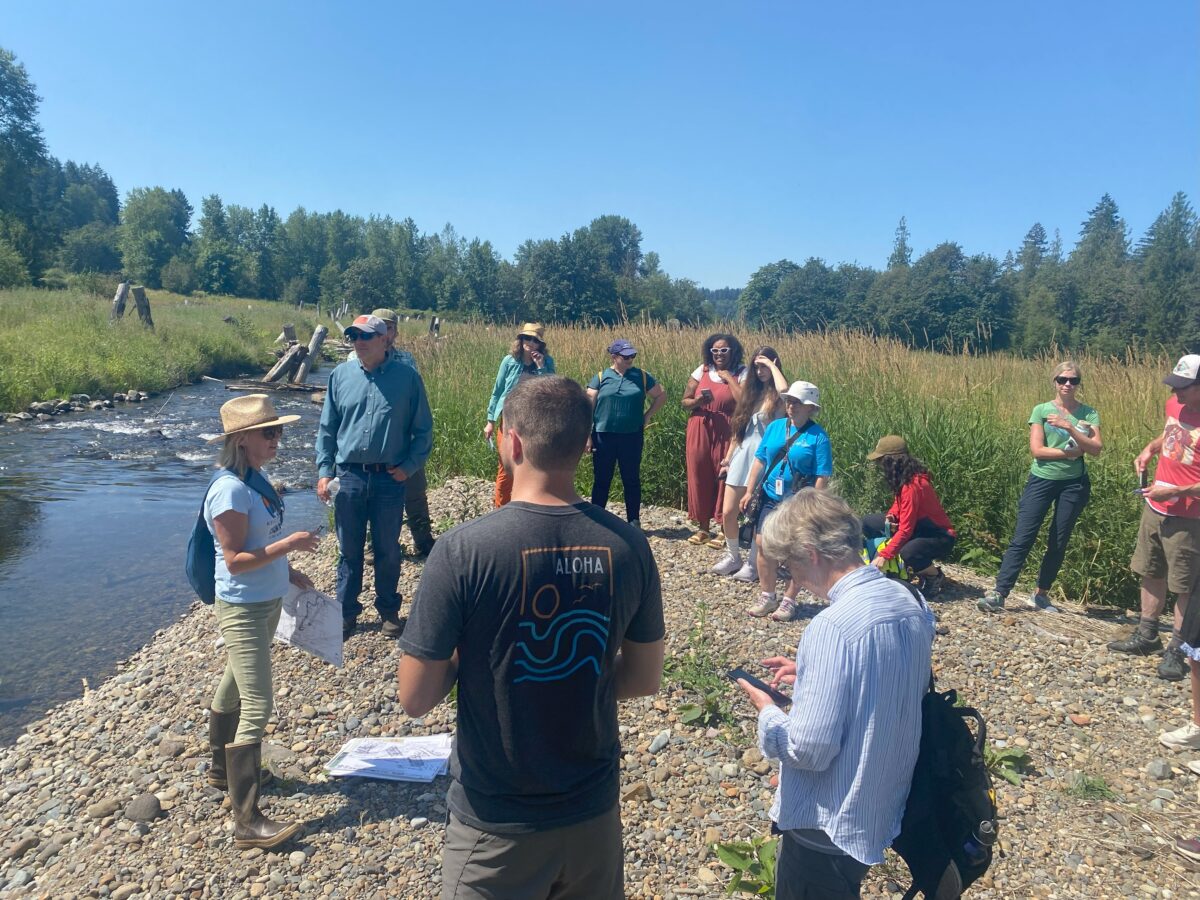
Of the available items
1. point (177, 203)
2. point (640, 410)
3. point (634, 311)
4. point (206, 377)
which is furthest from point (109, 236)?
point (640, 410)

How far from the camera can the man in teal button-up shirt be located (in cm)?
474

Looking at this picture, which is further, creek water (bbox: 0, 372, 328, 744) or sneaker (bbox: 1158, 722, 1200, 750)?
creek water (bbox: 0, 372, 328, 744)

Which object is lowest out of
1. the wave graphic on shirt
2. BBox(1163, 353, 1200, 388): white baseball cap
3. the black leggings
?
the black leggings

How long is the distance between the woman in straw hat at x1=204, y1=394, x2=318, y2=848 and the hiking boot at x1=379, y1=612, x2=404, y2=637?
173cm

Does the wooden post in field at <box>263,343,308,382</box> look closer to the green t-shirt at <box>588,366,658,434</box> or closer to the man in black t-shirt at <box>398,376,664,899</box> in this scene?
the green t-shirt at <box>588,366,658,434</box>

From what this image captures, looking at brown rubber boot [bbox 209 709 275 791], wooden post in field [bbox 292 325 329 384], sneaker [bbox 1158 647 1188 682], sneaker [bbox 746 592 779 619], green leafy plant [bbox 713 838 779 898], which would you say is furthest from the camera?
wooden post in field [bbox 292 325 329 384]

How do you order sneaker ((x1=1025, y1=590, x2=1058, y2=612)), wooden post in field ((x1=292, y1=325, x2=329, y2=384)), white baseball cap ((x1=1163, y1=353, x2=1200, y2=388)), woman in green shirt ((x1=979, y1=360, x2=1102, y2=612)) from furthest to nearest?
1. wooden post in field ((x1=292, y1=325, x2=329, y2=384))
2. sneaker ((x1=1025, y1=590, x2=1058, y2=612))
3. woman in green shirt ((x1=979, y1=360, x2=1102, y2=612))
4. white baseball cap ((x1=1163, y1=353, x2=1200, y2=388))

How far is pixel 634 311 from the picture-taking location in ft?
57.7

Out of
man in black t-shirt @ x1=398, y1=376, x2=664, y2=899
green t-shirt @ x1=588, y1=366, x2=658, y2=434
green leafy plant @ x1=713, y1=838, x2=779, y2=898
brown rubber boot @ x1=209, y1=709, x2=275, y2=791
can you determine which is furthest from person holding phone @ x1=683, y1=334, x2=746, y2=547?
man in black t-shirt @ x1=398, y1=376, x2=664, y2=899

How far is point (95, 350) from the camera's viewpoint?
65.9ft

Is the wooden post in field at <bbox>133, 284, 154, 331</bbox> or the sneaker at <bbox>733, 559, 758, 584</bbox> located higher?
the wooden post in field at <bbox>133, 284, 154, 331</bbox>

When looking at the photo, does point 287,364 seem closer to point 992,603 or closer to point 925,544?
point 925,544

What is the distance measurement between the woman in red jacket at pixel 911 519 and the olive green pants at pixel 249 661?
14.2ft

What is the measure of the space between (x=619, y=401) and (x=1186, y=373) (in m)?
4.14
